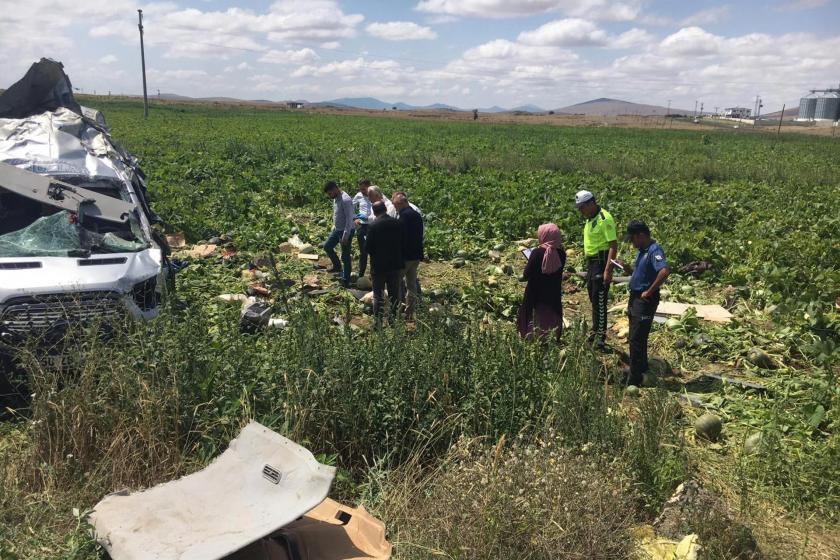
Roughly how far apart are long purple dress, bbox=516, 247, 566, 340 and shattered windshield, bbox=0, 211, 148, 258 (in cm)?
421

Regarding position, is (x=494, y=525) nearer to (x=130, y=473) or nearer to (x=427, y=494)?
(x=427, y=494)

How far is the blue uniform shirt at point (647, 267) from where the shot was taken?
625 cm

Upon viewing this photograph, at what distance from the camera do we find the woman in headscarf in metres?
6.63

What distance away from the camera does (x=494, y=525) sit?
3.42m

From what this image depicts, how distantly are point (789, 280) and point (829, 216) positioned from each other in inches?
248

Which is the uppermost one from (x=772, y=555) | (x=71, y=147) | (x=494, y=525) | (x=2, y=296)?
(x=71, y=147)

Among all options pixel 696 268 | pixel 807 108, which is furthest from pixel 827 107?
pixel 696 268

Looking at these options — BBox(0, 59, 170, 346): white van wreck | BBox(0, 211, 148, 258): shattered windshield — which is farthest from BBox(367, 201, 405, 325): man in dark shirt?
BBox(0, 211, 148, 258): shattered windshield

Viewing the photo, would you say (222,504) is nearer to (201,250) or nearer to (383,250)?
(383,250)

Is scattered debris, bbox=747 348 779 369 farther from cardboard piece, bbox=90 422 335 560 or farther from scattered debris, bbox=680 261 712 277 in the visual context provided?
cardboard piece, bbox=90 422 335 560

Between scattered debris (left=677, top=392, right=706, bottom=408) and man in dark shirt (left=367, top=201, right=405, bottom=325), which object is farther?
man in dark shirt (left=367, top=201, right=405, bottom=325)

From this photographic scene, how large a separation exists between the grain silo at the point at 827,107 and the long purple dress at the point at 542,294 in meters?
138

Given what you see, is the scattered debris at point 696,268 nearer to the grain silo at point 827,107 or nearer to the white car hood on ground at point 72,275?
the white car hood on ground at point 72,275

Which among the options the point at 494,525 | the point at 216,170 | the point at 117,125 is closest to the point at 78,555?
the point at 494,525
